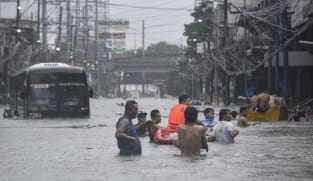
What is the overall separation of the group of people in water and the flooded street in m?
0.28

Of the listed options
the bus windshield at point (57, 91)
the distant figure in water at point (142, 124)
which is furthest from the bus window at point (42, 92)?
the distant figure in water at point (142, 124)

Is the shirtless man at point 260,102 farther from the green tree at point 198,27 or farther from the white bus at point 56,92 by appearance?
the green tree at point 198,27

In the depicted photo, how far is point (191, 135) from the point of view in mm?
17516

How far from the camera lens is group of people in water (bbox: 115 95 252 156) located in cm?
1753

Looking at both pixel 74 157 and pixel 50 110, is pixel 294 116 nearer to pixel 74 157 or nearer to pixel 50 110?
pixel 50 110

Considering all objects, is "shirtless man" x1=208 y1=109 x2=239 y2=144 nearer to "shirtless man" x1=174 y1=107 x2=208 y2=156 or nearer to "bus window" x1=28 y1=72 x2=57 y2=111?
"shirtless man" x1=174 y1=107 x2=208 y2=156

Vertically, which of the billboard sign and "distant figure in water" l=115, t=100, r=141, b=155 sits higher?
the billboard sign

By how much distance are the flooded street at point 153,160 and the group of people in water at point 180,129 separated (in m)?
0.28

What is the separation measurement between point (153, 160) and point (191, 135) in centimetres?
90

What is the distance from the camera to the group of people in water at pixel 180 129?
57.5ft

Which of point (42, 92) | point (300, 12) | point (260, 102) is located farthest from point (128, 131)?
point (300, 12)

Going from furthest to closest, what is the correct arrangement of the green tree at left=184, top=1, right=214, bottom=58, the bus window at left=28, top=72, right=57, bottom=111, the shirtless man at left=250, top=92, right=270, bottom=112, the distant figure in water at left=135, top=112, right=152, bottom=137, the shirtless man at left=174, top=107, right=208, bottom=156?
the green tree at left=184, top=1, right=214, bottom=58 < the bus window at left=28, top=72, right=57, bottom=111 < the shirtless man at left=250, top=92, right=270, bottom=112 < the distant figure in water at left=135, top=112, right=152, bottom=137 < the shirtless man at left=174, top=107, right=208, bottom=156

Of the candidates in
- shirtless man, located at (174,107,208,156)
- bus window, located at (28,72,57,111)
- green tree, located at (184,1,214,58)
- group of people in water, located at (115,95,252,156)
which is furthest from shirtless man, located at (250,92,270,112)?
green tree, located at (184,1,214,58)

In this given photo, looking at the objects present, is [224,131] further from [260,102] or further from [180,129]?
[260,102]
